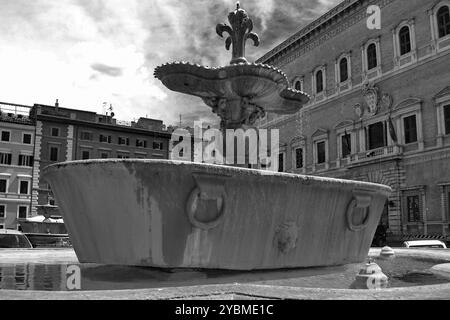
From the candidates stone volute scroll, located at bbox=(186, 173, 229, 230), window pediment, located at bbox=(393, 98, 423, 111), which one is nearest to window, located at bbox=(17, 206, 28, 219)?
window pediment, located at bbox=(393, 98, 423, 111)

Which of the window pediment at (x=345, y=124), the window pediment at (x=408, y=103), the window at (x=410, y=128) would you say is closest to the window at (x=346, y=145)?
the window pediment at (x=345, y=124)

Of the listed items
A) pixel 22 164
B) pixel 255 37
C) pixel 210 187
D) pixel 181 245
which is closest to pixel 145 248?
pixel 181 245

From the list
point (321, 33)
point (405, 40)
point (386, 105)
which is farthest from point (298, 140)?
point (405, 40)

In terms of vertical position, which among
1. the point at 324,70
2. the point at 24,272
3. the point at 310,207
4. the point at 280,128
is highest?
the point at 324,70

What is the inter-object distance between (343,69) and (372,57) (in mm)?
2794

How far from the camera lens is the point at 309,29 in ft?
112

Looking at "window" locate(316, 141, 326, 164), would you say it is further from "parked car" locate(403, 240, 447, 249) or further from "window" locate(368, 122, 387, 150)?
"parked car" locate(403, 240, 447, 249)

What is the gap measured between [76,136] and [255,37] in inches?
1630

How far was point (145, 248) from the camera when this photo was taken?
4.46m

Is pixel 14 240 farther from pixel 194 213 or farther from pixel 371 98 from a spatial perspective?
pixel 371 98

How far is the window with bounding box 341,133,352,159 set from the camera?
30.2 meters

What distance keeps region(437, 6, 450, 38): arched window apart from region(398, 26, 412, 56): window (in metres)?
2.15

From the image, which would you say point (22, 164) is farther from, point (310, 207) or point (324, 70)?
point (310, 207)

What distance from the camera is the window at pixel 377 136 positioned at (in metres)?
27.5
